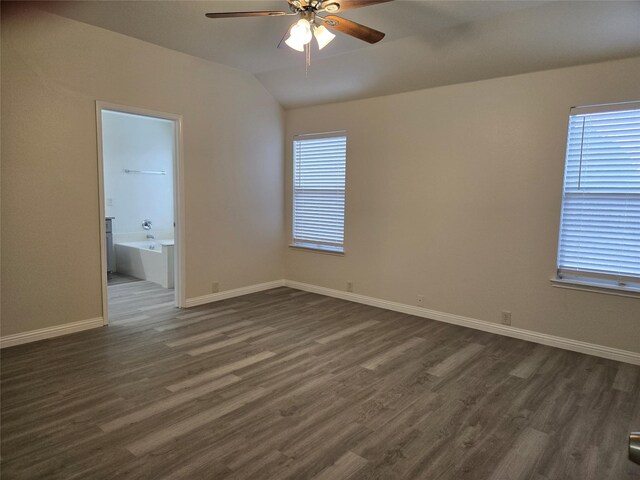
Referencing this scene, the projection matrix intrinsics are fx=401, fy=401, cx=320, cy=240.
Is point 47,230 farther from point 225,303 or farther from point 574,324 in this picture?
point 574,324

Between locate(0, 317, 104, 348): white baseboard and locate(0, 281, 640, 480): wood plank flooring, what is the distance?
9cm

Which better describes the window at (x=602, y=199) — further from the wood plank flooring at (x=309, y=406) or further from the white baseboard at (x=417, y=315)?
the wood plank flooring at (x=309, y=406)

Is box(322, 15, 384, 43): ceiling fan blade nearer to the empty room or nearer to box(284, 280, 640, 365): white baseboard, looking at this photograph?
the empty room

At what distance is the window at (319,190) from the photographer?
530 centimetres

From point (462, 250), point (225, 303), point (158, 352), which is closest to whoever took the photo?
point (158, 352)

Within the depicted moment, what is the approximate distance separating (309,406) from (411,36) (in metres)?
3.32

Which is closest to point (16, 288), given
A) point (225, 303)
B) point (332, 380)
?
point (225, 303)

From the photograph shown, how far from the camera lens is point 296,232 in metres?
5.89

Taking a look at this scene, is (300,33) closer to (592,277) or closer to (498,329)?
(592,277)

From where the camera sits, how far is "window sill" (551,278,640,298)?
334cm

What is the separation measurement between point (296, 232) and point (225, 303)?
4.99ft

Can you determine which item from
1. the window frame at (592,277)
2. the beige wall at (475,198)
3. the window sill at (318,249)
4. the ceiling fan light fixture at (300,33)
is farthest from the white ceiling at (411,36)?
the window sill at (318,249)

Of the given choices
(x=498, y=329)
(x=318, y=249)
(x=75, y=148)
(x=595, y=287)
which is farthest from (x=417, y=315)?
(x=75, y=148)

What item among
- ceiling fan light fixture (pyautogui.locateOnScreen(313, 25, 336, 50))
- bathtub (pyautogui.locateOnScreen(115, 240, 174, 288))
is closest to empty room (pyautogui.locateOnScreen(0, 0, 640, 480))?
ceiling fan light fixture (pyautogui.locateOnScreen(313, 25, 336, 50))
